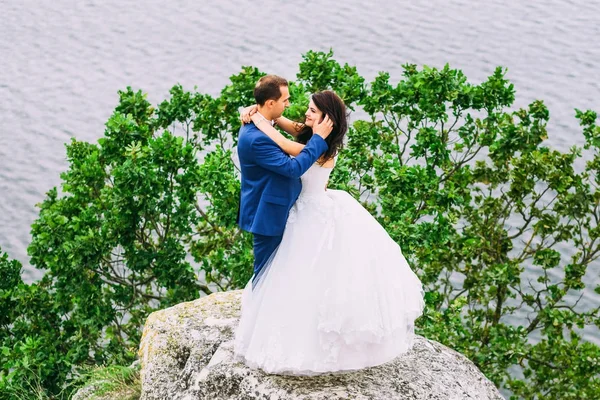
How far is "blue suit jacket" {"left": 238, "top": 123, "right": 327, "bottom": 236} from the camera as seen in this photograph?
5.57 meters

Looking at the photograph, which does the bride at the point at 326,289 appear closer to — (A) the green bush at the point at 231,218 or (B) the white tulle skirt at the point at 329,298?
(B) the white tulle skirt at the point at 329,298

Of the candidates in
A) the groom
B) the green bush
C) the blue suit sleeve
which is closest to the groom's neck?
the groom

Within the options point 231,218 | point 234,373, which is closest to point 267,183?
point 234,373

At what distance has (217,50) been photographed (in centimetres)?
2145

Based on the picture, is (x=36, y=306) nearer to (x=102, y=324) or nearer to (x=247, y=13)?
(x=102, y=324)

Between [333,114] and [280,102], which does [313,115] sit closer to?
[333,114]

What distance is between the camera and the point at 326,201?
19.9 feet

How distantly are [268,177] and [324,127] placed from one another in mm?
545

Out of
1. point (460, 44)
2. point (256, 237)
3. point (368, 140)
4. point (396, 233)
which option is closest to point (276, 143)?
point (256, 237)

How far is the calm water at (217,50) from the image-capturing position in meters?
18.2

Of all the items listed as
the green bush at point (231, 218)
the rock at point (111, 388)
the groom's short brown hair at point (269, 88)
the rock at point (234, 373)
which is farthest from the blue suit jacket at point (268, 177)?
the green bush at point (231, 218)

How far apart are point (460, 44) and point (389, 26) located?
7.79 feet

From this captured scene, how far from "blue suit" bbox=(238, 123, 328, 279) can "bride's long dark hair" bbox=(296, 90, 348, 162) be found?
167 mm

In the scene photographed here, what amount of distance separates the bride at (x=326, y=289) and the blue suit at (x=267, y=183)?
9 cm
